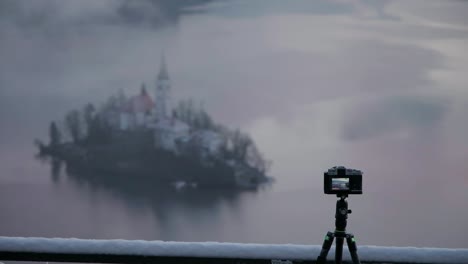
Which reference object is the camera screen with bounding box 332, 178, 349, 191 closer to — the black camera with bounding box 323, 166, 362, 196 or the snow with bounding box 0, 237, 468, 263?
the black camera with bounding box 323, 166, 362, 196

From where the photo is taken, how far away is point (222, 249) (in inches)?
93.7

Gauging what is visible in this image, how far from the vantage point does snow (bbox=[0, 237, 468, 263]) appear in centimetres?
235

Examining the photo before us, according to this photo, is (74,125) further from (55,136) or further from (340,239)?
(340,239)

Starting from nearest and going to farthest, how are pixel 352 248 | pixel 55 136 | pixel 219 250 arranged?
1. pixel 352 248
2. pixel 219 250
3. pixel 55 136

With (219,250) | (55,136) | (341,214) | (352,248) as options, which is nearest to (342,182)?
(341,214)

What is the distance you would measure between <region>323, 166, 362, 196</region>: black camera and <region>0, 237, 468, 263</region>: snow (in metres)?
0.24

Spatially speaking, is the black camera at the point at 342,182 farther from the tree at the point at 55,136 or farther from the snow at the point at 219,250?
the tree at the point at 55,136

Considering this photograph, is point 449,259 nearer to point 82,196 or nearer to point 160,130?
point 160,130

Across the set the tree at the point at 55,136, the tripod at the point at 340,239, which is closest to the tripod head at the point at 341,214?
the tripod at the point at 340,239

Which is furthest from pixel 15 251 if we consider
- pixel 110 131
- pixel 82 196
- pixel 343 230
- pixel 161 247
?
A: pixel 82 196

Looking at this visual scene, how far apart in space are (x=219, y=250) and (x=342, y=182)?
54 cm

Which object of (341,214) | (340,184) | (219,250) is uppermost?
(340,184)

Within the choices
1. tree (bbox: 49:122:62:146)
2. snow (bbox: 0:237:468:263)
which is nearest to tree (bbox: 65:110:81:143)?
tree (bbox: 49:122:62:146)

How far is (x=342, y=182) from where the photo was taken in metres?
2.35
